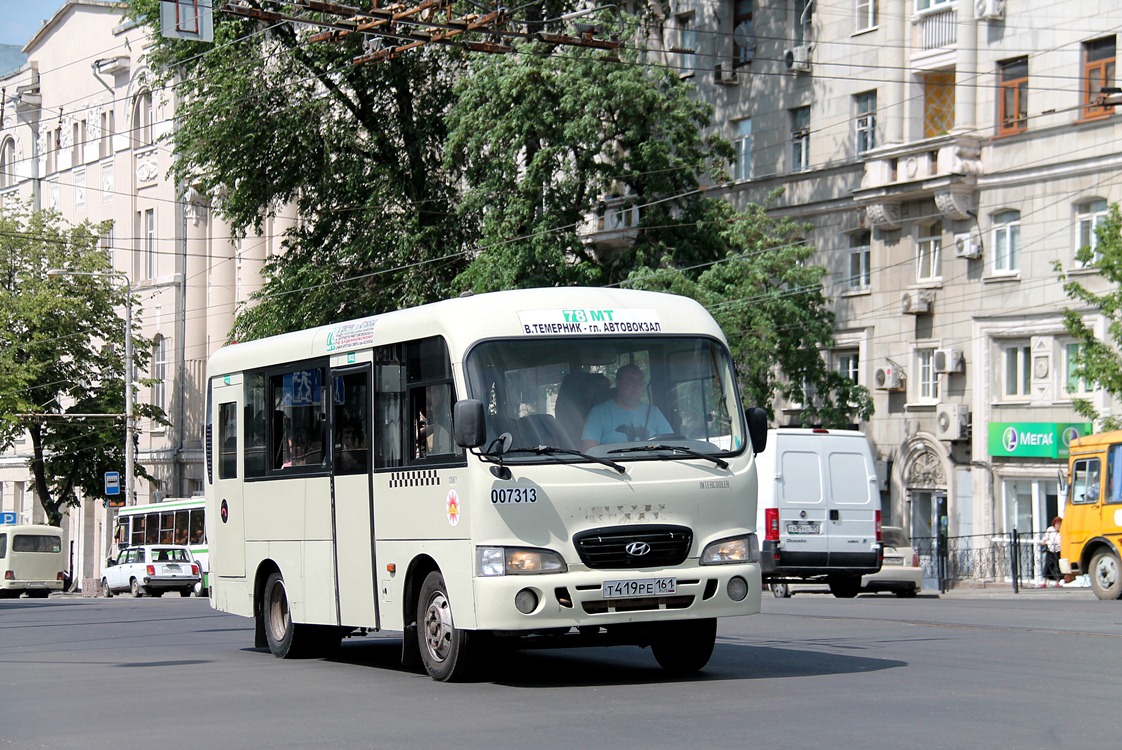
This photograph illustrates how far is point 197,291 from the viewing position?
6719 cm

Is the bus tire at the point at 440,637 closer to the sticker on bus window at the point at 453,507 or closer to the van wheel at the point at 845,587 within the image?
the sticker on bus window at the point at 453,507

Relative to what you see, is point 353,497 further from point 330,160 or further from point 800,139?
point 800,139

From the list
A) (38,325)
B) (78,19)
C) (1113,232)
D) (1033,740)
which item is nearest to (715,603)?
(1033,740)

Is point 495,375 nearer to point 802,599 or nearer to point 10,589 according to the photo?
point 802,599

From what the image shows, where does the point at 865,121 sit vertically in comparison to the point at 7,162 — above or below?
below

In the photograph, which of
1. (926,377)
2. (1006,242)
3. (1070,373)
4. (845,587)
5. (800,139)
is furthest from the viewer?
(800,139)

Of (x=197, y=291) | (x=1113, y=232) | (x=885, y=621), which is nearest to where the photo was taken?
(x=885, y=621)

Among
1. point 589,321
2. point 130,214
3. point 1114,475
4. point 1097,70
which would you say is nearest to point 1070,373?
point 1097,70

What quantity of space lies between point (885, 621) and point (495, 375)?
8.13m

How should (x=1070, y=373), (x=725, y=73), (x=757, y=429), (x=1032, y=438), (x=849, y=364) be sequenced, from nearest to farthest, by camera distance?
(x=757, y=429) < (x=1070, y=373) < (x=1032, y=438) < (x=849, y=364) < (x=725, y=73)

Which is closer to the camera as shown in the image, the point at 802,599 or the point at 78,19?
the point at 802,599

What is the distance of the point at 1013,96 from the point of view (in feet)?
126

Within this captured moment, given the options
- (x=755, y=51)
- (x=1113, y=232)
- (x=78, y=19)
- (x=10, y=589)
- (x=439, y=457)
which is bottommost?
(x=10, y=589)

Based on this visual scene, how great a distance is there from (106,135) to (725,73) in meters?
35.0
